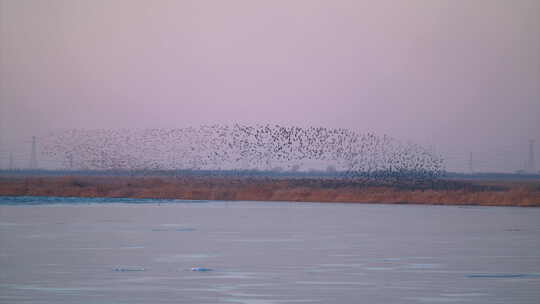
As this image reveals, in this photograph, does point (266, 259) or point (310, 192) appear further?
point (310, 192)

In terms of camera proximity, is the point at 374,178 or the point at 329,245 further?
the point at 374,178

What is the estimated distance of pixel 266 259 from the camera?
15906 mm

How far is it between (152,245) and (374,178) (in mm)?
28016

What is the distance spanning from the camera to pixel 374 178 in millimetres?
45344

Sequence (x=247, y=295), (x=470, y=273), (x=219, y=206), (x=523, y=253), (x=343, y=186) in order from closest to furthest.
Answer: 1. (x=247, y=295)
2. (x=470, y=273)
3. (x=523, y=253)
4. (x=219, y=206)
5. (x=343, y=186)

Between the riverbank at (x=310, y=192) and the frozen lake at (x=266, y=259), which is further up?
the frozen lake at (x=266, y=259)

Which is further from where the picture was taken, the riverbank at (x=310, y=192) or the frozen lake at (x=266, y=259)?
the riverbank at (x=310, y=192)

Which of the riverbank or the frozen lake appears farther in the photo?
the riverbank

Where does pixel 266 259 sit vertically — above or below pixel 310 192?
above

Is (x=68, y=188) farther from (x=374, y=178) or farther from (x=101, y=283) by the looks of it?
(x=101, y=283)

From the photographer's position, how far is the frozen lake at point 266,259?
11797 mm

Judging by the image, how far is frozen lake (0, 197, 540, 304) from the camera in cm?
1180

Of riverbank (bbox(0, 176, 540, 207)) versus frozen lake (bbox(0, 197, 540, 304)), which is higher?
frozen lake (bbox(0, 197, 540, 304))

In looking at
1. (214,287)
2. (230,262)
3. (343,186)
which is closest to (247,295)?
(214,287)
